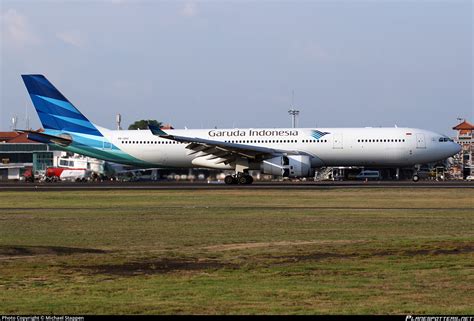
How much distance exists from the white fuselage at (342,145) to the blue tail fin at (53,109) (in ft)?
16.9

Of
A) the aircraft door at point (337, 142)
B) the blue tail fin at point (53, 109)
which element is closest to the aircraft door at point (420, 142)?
the aircraft door at point (337, 142)

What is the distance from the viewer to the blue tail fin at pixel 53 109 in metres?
64.8

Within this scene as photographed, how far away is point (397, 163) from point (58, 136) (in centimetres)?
2544

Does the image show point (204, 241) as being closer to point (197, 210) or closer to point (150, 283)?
point (150, 283)

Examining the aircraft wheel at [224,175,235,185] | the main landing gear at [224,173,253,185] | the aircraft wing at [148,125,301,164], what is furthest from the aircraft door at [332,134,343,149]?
the aircraft wheel at [224,175,235,185]

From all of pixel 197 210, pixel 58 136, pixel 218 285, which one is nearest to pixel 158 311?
pixel 218 285

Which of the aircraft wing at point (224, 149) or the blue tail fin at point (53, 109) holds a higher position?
the blue tail fin at point (53, 109)

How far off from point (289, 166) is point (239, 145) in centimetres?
382

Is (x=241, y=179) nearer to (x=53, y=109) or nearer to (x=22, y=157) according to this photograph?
(x=53, y=109)

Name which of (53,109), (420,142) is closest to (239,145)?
(420,142)

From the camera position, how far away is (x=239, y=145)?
5991 centimetres

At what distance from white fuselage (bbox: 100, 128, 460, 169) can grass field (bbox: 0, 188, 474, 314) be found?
24.2 meters

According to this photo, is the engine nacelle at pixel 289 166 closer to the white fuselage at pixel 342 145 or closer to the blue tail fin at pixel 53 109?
the white fuselage at pixel 342 145

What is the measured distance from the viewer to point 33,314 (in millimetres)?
12500
